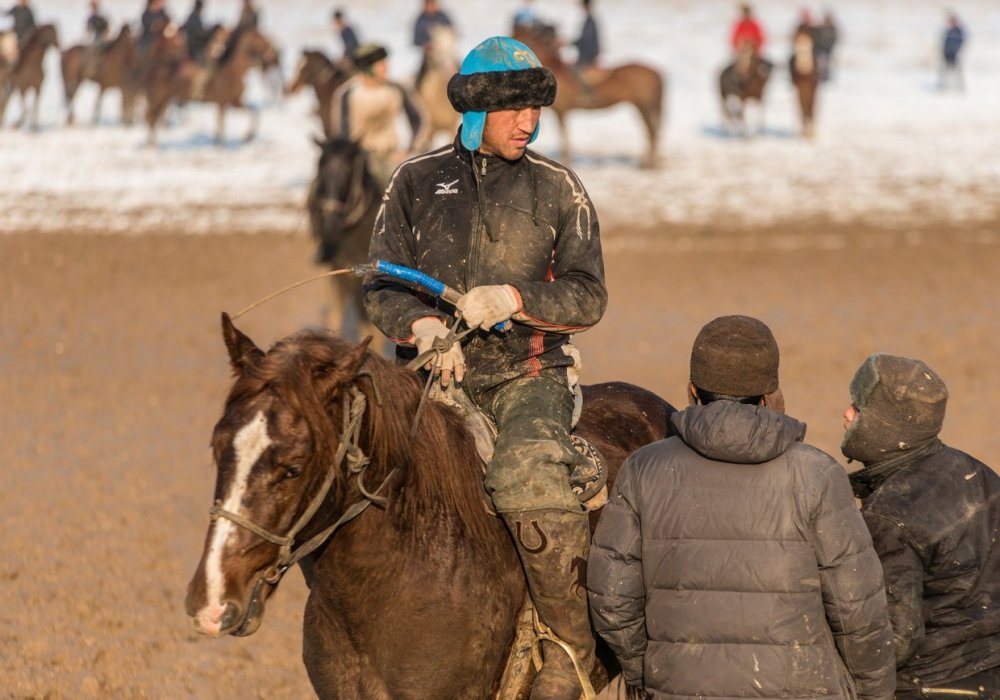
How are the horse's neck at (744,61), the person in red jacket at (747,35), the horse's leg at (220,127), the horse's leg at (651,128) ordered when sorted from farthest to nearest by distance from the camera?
the person in red jacket at (747,35), the horse's neck at (744,61), the horse's leg at (220,127), the horse's leg at (651,128)

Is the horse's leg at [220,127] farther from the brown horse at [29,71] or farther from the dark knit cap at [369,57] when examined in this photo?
the dark knit cap at [369,57]

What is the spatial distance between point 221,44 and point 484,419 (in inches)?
988

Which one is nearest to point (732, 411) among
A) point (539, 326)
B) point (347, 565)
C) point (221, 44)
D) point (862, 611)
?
point (862, 611)

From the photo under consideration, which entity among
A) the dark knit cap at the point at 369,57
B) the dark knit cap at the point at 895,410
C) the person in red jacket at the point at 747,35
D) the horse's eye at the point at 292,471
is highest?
the person in red jacket at the point at 747,35

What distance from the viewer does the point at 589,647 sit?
391 centimetres

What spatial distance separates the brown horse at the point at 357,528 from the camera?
125 inches

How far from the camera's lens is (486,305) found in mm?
3766

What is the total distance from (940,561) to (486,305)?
1477mm

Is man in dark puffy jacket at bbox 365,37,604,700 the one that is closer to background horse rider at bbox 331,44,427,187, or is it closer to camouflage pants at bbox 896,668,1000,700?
camouflage pants at bbox 896,668,1000,700

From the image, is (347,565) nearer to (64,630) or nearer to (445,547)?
(445,547)

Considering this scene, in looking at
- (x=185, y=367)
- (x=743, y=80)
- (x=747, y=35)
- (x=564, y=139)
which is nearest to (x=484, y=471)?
(x=185, y=367)

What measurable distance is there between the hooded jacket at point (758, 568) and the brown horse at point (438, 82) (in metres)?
18.2

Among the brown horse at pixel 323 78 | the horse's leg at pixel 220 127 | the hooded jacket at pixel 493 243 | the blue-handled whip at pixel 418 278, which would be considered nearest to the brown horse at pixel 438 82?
the brown horse at pixel 323 78

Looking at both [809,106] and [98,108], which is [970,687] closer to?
[809,106]
